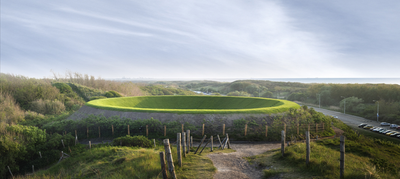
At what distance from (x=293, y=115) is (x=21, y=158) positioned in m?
21.9

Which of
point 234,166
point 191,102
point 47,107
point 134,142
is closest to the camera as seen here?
point 234,166

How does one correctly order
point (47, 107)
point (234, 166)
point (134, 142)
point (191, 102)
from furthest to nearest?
point (191, 102) → point (47, 107) → point (134, 142) → point (234, 166)

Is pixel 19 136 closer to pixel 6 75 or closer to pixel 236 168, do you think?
pixel 236 168

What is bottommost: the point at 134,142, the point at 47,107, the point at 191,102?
the point at 134,142

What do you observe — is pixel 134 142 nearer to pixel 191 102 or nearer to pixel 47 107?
pixel 191 102

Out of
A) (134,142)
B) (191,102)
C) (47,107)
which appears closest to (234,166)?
(134,142)

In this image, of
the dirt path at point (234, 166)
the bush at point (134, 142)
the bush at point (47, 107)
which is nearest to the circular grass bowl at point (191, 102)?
the bush at point (47, 107)

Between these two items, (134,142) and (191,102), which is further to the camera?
(191,102)

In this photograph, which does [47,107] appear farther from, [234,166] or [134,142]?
[234,166]

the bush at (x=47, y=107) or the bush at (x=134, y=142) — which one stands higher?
the bush at (x=47, y=107)

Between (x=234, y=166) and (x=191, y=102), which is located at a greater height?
(x=191, y=102)

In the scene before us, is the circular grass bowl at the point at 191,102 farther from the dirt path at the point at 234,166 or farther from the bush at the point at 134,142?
the dirt path at the point at 234,166

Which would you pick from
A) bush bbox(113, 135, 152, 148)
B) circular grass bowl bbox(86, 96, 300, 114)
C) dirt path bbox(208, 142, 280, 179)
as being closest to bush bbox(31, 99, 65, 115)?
circular grass bowl bbox(86, 96, 300, 114)

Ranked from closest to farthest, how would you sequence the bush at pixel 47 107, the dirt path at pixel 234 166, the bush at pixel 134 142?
the dirt path at pixel 234 166 → the bush at pixel 134 142 → the bush at pixel 47 107
